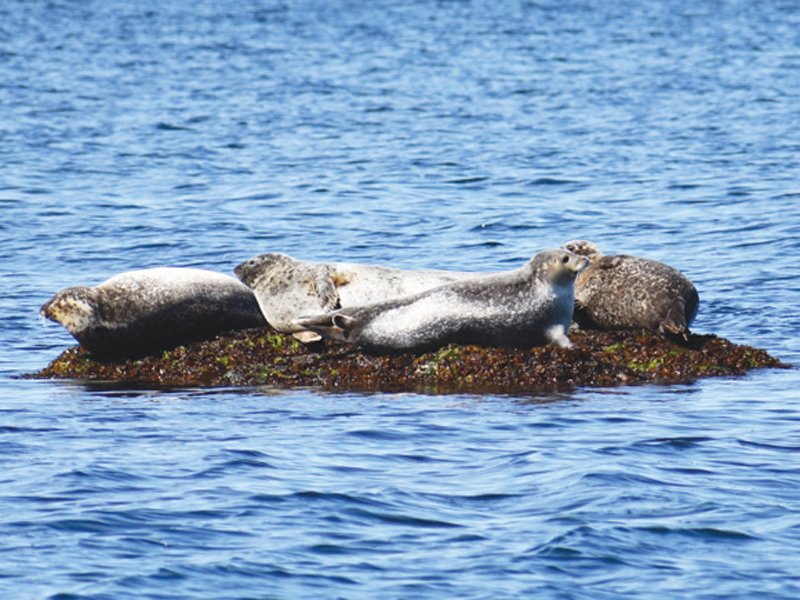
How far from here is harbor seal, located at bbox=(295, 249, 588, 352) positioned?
34.6 ft

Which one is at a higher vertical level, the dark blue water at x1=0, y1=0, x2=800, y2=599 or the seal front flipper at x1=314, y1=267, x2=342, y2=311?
the seal front flipper at x1=314, y1=267, x2=342, y2=311

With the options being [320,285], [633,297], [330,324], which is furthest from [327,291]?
[633,297]

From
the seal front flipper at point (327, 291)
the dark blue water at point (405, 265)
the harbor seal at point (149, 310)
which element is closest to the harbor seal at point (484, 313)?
the seal front flipper at point (327, 291)

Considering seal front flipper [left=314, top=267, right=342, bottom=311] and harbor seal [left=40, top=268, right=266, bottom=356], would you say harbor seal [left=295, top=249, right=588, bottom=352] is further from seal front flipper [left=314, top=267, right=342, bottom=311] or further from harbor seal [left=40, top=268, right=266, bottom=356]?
harbor seal [left=40, top=268, right=266, bottom=356]

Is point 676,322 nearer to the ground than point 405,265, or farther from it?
farther from it

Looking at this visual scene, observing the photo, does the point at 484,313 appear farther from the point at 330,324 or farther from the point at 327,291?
the point at 327,291

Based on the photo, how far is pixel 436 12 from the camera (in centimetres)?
6156

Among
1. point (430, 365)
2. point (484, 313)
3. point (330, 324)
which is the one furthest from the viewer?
point (330, 324)

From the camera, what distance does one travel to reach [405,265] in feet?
53.9

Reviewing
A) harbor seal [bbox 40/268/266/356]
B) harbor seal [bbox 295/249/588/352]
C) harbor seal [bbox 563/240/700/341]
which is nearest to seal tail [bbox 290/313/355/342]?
harbor seal [bbox 295/249/588/352]

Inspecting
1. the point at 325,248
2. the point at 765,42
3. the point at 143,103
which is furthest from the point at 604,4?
the point at 325,248

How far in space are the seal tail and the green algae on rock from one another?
6.5 inches

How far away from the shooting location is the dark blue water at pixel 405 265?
7082mm

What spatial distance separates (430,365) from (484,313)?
51cm
